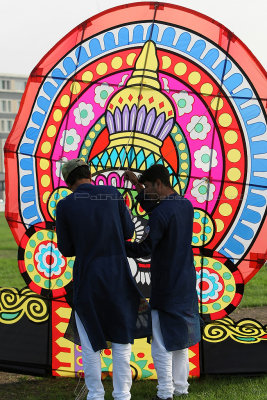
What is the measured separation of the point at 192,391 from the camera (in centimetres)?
400

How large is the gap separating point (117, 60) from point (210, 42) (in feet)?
2.16

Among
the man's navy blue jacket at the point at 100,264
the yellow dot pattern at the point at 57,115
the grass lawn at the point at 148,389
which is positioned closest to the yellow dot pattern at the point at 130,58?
the yellow dot pattern at the point at 57,115

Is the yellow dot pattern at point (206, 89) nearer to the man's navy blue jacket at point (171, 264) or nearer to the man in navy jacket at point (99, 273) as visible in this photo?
the man's navy blue jacket at point (171, 264)

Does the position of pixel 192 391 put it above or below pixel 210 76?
below

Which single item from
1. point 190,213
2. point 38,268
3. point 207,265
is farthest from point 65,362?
point 190,213

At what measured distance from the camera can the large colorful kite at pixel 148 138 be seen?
4.15 meters

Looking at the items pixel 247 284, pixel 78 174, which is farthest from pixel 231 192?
pixel 247 284

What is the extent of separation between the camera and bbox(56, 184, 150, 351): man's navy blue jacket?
3258 millimetres

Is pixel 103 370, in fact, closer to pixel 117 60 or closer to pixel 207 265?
pixel 207 265

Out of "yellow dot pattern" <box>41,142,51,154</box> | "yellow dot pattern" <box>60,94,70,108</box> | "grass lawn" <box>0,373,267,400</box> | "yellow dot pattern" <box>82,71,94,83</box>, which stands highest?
"yellow dot pattern" <box>82,71,94,83</box>

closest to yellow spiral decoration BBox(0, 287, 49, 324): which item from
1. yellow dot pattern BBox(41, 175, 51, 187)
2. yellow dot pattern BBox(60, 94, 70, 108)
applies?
yellow dot pattern BBox(41, 175, 51, 187)

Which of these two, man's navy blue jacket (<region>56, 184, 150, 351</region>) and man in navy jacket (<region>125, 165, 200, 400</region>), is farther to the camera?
man in navy jacket (<region>125, 165, 200, 400</region>)

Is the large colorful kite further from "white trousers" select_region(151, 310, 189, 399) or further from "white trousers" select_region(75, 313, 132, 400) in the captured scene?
"white trousers" select_region(75, 313, 132, 400)

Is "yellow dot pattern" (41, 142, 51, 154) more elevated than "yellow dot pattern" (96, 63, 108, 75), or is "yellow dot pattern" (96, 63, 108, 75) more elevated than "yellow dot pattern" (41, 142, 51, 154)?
"yellow dot pattern" (96, 63, 108, 75)
